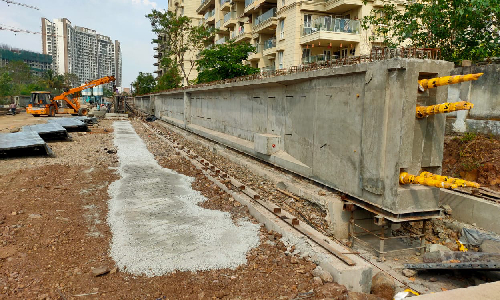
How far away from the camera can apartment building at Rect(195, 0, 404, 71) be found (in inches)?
822

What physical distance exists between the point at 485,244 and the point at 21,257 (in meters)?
8.29

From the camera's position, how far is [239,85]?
1480 cm

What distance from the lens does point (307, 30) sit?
872 inches

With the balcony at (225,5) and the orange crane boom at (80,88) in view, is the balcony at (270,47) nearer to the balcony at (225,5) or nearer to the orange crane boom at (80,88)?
the balcony at (225,5)

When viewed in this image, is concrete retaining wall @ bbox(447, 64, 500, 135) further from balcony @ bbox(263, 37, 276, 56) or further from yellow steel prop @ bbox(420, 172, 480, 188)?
balcony @ bbox(263, 37, 276, 56)

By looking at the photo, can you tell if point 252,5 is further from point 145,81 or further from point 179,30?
point 145,81

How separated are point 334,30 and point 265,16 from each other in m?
8.28

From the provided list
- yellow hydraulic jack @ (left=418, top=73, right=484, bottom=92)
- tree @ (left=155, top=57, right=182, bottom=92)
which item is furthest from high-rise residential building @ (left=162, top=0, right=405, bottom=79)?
tree @ (left=155, top=57, right=182, bottom=92)

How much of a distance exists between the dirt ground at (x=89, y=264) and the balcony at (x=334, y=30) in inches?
603

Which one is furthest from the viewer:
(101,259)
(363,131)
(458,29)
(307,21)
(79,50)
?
(79,50)

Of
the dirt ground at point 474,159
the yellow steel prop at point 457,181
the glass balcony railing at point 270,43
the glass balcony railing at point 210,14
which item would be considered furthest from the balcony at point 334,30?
the glass balcony railing at point 210,14

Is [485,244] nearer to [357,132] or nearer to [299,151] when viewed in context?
[357,132]

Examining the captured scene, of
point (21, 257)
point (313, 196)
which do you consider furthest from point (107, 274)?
point (313, 196)

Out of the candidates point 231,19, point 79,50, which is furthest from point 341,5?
point 79,50
